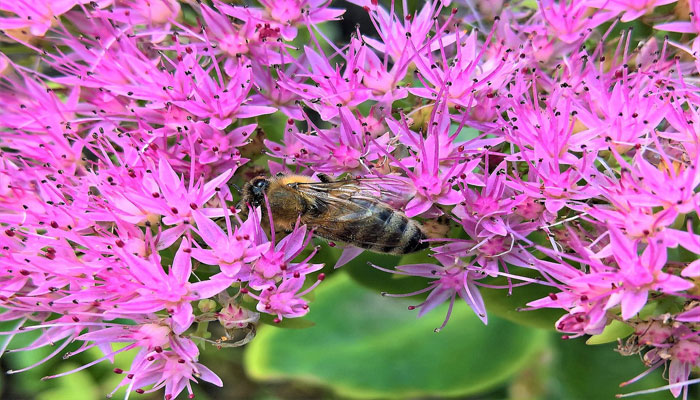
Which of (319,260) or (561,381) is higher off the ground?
(319,260)

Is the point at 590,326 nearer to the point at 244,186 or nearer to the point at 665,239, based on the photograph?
the point at 665,239

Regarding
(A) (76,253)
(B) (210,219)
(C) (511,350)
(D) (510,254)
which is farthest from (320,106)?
(C) (511,350)

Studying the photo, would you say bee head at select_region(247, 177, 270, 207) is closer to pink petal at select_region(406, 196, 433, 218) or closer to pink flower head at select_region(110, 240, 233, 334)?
pink flower head at select_region(110, 240, 233, 334)

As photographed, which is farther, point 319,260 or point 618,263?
point 319,260

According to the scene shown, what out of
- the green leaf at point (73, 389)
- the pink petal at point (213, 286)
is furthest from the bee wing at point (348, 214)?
the green leaf at point (73, 389)

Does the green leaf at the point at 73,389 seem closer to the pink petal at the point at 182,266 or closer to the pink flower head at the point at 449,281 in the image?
the pink petal at the point at 182,266

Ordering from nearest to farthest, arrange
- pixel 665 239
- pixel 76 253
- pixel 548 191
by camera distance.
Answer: pixel 665 239, pixel 548 191, pixel 76 253

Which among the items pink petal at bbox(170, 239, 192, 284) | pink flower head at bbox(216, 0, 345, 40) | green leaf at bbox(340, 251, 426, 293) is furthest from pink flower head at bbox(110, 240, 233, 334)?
pink flower head at bbox(216, 0, 345, 40)
